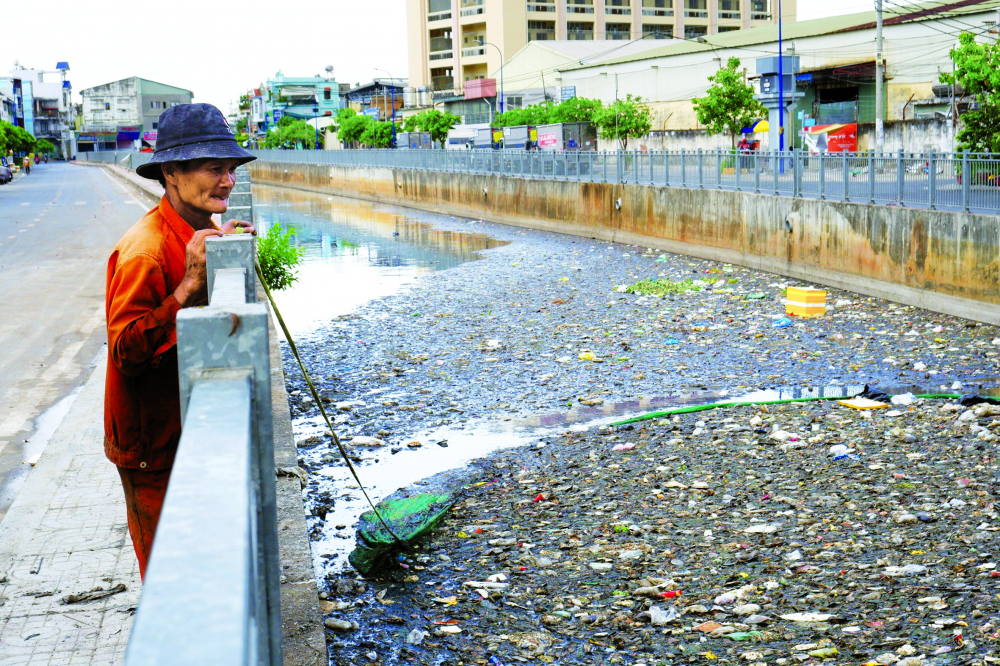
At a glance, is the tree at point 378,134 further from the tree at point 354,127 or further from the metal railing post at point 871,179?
the metal railing post at point 871,179

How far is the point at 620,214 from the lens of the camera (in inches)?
990

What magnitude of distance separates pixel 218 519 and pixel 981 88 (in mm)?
18676

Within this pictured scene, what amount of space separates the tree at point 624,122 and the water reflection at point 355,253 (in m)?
16.5

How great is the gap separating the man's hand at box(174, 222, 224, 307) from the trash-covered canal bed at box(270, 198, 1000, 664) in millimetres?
2542

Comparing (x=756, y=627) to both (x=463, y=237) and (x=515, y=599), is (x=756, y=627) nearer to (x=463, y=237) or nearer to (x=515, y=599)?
(x=515, y=599)

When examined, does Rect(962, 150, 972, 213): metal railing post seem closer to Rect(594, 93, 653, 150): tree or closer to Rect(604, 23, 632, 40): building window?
Rect(594, 93, 653, 150): tree

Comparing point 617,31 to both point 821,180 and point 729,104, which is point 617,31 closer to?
point 729,104

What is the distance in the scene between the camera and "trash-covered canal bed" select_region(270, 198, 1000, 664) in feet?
16.1

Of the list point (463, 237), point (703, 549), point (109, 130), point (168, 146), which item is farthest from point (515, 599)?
point (109, 130)

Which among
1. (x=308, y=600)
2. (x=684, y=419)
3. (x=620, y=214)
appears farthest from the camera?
(x=620, y=214)

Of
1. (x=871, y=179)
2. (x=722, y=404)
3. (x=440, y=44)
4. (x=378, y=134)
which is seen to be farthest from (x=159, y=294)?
(x=440, y=44)

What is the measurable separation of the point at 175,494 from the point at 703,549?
497 centimetres

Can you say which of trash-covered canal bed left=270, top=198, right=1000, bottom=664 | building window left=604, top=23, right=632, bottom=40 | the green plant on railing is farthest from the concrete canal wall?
building window left=604, top=23, right=632, bottom=40

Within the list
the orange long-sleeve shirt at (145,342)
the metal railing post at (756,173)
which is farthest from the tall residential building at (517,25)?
the orange long-sleeve shirt at (145,342)
